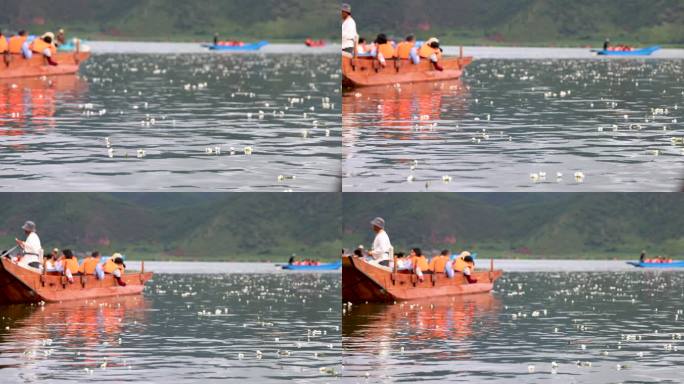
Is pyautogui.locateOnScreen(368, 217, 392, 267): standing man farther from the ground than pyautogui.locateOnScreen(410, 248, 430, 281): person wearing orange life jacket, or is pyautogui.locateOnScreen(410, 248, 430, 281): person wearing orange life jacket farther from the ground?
pyautogui.locateOnScreen(368, 217, 392, 267): standing man

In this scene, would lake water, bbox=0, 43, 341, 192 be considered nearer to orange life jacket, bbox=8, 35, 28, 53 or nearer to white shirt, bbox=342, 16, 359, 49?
orange life jacket, bbox=8, 35, 28, 53

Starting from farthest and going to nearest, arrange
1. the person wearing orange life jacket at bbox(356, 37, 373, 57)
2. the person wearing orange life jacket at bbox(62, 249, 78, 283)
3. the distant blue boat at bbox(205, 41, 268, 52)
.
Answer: the distant blue boat at bbox(205, 41, 268, 52) → the person wearing orange life jacket at bbox(356, 37, 373, 57) → the person wearing orange life jacket at bbox(62, 249, 78, 283)

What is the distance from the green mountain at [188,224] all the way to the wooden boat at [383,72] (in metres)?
70.3

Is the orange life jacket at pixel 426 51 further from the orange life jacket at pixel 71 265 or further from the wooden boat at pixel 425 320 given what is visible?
the orange life jacket at pixel 71 265

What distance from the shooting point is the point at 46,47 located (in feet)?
152

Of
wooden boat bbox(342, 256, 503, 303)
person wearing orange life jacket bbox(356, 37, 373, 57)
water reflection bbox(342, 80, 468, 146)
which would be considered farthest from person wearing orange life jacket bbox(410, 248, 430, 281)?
person wearing orange life jacket bbox(356, 37, 373, 57)

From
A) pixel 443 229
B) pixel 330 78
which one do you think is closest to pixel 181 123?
pixel 330 78

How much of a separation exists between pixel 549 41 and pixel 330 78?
2875 inches

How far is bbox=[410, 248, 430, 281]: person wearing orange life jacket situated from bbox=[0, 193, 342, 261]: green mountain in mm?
78186

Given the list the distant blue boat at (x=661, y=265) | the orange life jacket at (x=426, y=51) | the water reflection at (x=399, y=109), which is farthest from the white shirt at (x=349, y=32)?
the distant blue boat at (x=661, y=265)

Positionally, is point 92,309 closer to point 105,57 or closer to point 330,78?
point 330,78

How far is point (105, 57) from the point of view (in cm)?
6981

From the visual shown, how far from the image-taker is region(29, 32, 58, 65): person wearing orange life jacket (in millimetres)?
45906

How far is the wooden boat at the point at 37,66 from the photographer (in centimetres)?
4441
